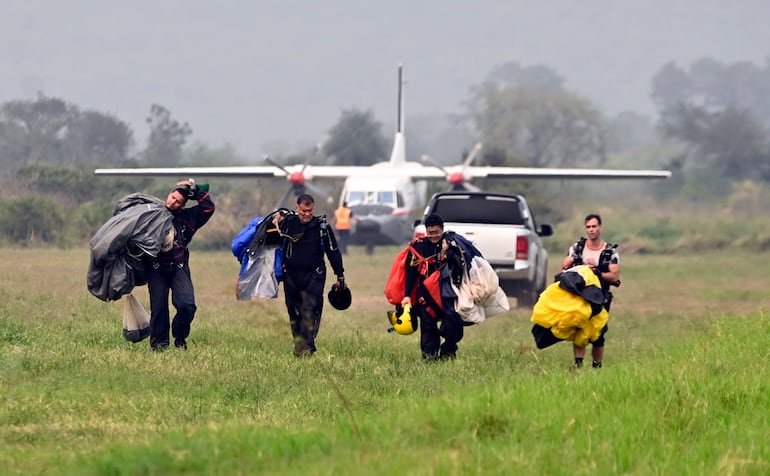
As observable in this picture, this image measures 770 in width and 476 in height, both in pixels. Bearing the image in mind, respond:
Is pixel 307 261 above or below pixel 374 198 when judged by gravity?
above

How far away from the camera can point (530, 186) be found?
4956 centimetres

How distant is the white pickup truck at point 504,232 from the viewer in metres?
19.4

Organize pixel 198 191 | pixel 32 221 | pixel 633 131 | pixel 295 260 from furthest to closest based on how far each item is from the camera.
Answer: pixel 633 131
pixel 32 221
pixel 198 191
pixel 295 260

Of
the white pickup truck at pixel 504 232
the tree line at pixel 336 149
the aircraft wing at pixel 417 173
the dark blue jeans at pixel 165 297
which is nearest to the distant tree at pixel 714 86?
the tree line at pixel 336 149

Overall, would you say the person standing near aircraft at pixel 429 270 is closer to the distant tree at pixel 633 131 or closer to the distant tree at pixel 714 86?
the distant tree at pixel 633 131

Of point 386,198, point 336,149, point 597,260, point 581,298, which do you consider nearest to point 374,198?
point 386,198

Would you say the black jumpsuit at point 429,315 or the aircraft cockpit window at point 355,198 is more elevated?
the black jumpsuit at point 429,315

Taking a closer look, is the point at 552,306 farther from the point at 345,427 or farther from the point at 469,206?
the point at 469,206

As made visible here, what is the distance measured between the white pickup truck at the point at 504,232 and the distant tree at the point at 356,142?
142 ft

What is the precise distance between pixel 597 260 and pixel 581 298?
25.5 inches

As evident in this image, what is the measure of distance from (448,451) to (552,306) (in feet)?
14.7

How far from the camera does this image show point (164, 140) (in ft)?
179

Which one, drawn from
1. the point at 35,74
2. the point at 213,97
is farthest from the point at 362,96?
the point at 35,74

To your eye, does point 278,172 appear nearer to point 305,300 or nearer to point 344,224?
point 344,224
